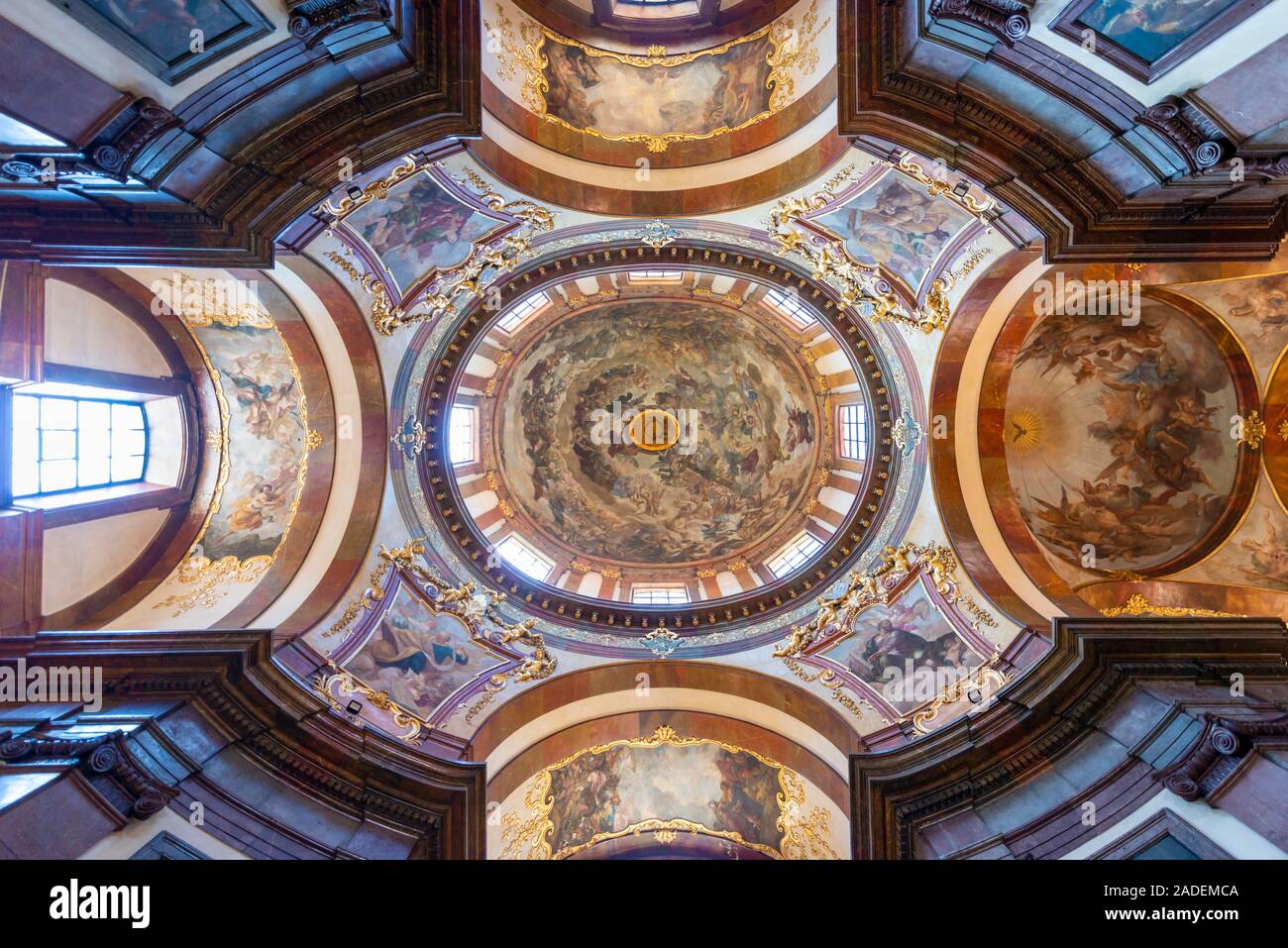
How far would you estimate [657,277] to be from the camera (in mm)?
16703

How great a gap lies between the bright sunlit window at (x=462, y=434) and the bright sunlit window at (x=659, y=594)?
549 centimetres

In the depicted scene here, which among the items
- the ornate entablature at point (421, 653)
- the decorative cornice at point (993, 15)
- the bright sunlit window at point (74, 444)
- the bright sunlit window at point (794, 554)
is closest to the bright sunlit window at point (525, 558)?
the ornate entablature at point (421, 653)

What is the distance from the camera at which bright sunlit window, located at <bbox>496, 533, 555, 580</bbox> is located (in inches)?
695

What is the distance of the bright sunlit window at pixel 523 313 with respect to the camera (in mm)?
16812

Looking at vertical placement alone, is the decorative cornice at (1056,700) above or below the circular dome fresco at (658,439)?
below

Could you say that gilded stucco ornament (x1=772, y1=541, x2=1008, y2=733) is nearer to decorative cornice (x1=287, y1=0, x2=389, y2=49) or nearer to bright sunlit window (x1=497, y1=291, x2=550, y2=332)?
bright sunlit window (x1=497, y1=291, x2=550, y2=332)

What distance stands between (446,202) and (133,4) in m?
5.48

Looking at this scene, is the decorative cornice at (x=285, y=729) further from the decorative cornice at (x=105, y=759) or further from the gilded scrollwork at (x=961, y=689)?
the gilded scrollwork at (x=961, y=689)

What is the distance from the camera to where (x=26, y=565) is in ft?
34.1

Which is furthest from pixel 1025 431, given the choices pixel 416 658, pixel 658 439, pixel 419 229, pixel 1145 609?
pixel 416 658

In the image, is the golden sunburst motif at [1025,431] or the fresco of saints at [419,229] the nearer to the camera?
the fresco of saints at [419,229]

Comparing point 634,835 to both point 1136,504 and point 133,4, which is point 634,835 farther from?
point 133,4
